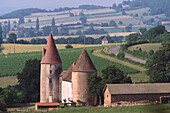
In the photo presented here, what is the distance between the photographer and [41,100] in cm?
7231

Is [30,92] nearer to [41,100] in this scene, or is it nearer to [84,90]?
[41,100]

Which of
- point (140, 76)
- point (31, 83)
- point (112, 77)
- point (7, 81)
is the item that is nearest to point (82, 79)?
point (112, 77)

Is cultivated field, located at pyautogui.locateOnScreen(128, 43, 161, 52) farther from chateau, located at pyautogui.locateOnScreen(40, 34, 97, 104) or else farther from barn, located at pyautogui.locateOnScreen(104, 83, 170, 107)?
barn, located at pyautogui.locateOnScreen(104, 83, 170, 107)

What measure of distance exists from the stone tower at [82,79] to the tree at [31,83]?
1333 cm

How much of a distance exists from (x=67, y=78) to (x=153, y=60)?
29315mm

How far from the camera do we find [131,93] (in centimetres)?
6000

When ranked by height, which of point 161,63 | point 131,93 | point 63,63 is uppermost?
point 63,63

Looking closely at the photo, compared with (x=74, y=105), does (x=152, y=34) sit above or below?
above

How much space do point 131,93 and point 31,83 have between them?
23.6 meters

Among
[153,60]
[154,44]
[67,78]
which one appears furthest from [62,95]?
[154,44]

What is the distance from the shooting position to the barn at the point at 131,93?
59812 millimetres

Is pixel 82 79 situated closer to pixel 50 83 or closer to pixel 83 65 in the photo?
pixel 83 65

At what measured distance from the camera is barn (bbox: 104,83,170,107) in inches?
2355

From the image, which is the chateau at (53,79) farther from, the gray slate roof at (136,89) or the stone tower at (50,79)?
the gray slate roof at (136,89)
